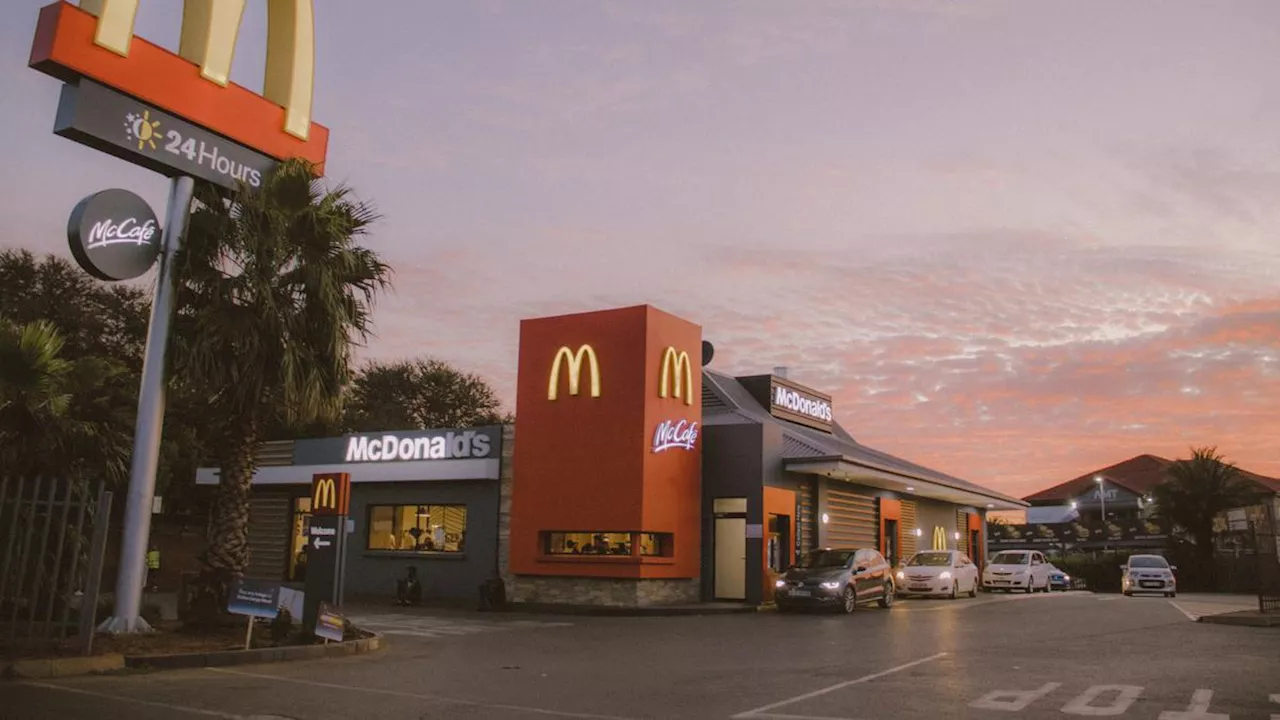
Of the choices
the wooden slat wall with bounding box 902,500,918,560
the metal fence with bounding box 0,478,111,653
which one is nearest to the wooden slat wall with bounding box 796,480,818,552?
the wooden slat wall with bounding box 902,500,918,560

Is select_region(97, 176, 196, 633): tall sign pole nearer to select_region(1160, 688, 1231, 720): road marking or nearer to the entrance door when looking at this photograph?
select_region(1160, 688, 1231, 720): road marking

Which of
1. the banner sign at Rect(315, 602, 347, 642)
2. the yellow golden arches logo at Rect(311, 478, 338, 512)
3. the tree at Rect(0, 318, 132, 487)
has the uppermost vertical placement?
the tree at Rect(0, 318, 132, 487)

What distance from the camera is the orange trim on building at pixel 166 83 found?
45.2ft

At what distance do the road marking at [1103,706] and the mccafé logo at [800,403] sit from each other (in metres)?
22.3

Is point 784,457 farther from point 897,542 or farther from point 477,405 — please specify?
point 477,405

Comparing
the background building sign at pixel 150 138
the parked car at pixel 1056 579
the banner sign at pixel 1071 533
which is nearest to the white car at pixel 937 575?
the parked car at pixel 1056 579

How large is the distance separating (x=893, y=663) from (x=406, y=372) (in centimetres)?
5582

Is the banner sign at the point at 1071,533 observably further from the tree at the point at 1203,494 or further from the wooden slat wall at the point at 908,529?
the wooden slat wall at the point at 908,529

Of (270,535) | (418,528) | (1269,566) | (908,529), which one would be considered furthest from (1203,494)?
(270,535)

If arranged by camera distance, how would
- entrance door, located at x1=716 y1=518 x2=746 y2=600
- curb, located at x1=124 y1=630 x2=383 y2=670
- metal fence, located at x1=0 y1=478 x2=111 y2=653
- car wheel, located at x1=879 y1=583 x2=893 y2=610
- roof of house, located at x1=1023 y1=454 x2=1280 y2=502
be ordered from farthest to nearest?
1. roof of house, located at x1=1023 y1=454 x2=1280 y2=502
2. entrance door, located at x1=716 y1=518 x2=746 y2=600
3. car wheel, located at x1=879 y1=583 x2=893 y2=610
4. curb, located at x1=124 y1=630 x2=383 y2=670
5. metal fence, located at x1=0 y1=478 x2=111 y2=653

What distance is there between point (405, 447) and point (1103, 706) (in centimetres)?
2247

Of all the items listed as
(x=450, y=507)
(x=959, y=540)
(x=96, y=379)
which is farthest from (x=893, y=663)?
(x=959, y=540)

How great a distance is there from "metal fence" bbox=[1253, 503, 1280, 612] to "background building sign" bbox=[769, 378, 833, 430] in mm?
13628

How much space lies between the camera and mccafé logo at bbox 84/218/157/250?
1415 cm
